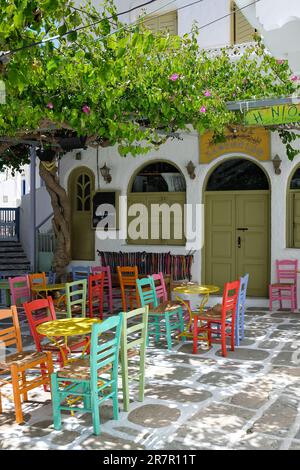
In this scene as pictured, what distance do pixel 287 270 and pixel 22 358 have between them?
6.63 meters

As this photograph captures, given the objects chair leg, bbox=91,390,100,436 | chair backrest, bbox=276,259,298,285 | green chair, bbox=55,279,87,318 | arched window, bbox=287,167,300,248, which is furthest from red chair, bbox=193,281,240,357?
arched window, bbox=287,167,300,248

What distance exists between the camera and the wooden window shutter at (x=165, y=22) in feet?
39.8

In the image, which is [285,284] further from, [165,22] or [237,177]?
[165,22]

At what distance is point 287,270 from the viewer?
1028 centimetres

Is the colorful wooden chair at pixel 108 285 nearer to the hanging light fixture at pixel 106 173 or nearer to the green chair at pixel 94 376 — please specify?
the hanging light fixture at pixel 106 173

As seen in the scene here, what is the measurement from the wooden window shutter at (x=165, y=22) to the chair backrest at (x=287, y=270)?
601 centimetres

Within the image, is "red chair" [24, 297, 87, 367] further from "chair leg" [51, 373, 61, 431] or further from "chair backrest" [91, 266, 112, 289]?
"chair backrest" [91, 266, 112, 289]

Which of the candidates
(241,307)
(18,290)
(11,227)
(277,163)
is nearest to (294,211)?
(277,163)

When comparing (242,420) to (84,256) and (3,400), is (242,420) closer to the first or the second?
(3,400)

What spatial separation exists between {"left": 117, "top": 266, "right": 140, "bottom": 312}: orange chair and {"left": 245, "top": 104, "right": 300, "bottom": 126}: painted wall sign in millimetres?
3416

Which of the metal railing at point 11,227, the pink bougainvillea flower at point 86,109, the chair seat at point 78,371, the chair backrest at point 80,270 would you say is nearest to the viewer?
the chair seat at point 78,371

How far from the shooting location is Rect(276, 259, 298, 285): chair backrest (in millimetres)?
10203

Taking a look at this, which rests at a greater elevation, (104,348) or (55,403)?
(104,348)

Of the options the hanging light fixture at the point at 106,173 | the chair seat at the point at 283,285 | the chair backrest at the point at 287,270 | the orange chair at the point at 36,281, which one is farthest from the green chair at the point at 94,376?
the hanging light fixture at the point at 106,173
